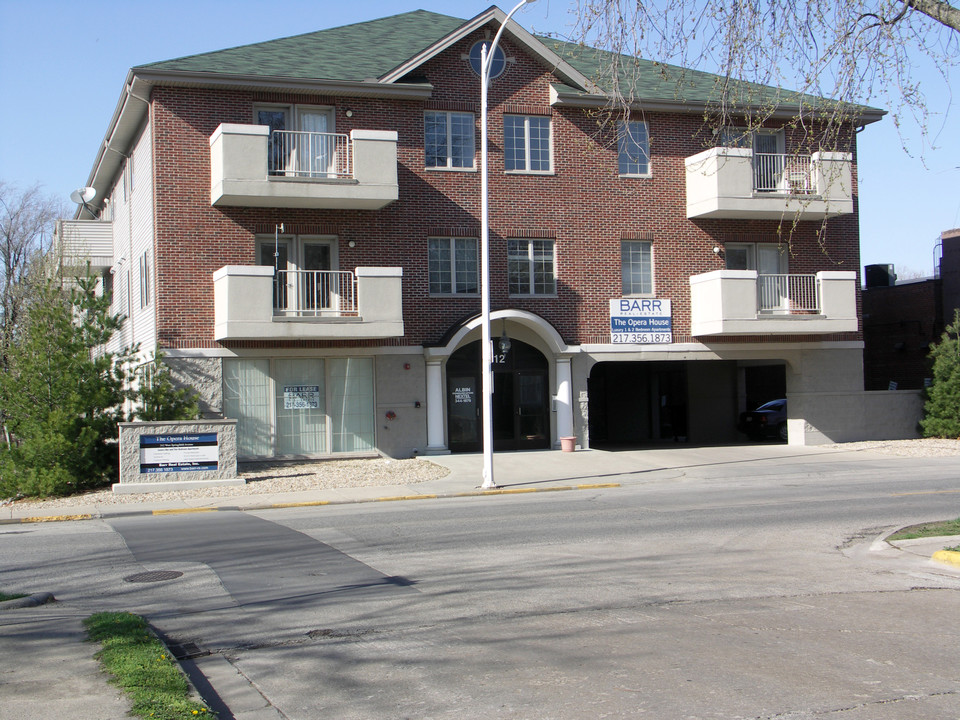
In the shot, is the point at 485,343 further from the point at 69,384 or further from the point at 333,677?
Result: the point at 333,677

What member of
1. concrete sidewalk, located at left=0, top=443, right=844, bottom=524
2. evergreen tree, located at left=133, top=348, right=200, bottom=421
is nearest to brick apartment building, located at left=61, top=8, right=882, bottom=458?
evergreen tree, located at left=133, top=348, right=200, bottom=421

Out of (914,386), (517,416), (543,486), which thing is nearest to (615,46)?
(543,486)

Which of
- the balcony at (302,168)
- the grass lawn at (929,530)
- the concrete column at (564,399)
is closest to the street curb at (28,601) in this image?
the grass lawn at (929,530)

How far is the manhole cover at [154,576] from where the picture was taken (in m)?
9.93

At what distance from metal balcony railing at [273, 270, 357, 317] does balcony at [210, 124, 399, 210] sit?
1682 mm

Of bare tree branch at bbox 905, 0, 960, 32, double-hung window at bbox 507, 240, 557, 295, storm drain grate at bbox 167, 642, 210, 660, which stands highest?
bare tree branch at bbox 905, 0, 960, 32

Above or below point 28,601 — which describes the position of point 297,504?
below

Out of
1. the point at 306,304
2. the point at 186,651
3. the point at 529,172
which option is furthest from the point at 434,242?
the point at 186,651

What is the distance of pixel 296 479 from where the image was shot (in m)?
20.2

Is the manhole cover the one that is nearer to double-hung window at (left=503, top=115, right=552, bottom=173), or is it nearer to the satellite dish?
double-hung window at (left=503, top=115, right=552, bottom=173)

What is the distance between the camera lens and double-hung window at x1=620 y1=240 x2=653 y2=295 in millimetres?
26062

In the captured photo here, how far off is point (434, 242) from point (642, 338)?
6105 millimetres

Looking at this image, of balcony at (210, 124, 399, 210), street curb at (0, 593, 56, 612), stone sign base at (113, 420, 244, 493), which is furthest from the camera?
balcony at (210, 124, 399, 210)

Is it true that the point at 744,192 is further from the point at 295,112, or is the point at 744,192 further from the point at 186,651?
the point at 186,651
